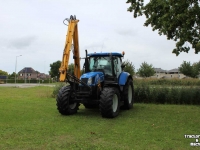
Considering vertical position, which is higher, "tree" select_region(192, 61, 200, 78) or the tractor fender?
"tree" select_region(192, 61, 200, 78)

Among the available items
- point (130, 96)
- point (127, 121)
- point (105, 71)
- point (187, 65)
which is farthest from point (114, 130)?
point (187, 65)

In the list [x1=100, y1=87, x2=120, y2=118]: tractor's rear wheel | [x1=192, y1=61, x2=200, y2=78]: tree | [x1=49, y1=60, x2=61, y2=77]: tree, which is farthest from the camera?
[x1=49, y1=60, x2=61, y2=77]: tree

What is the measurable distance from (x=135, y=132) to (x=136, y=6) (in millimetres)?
7639

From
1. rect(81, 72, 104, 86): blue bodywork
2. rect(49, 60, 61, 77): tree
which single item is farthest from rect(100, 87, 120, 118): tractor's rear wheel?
rect(49, 60, 61, 77): tree

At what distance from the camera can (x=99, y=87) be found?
920cm

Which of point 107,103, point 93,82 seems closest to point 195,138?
point 107,103

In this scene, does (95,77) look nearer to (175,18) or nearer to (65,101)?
(65,101)

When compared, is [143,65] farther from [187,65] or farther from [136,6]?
[136,6]

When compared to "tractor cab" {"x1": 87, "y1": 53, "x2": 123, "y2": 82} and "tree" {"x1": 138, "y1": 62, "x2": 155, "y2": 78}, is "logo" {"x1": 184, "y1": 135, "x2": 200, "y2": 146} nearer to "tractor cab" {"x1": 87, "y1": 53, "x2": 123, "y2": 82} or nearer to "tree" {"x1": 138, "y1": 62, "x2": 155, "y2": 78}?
"tractor cab" {"x1": 87, "y1": 53, "x2": 123, "y2": 82}

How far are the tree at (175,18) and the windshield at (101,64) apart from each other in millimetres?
3117

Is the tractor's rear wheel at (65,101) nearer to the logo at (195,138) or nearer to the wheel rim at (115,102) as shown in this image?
the wheel rim at (115,102)

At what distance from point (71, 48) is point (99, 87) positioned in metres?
1.83

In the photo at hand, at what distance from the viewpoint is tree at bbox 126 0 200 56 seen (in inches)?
392

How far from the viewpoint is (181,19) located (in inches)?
399
